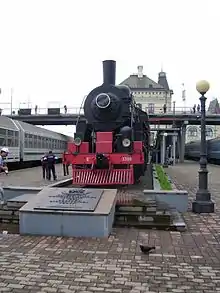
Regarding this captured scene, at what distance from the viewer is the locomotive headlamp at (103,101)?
13117 mm

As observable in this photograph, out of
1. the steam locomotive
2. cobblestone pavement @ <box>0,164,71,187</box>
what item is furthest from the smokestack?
cobblestone pavement @ <box>0,164,71,187</box>

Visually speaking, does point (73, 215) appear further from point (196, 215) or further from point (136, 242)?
point (196, 215)

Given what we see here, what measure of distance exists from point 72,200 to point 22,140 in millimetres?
23732

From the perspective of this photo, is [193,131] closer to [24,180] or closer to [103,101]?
[24,180]

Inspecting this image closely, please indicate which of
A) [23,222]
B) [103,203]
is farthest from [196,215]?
[23,222]

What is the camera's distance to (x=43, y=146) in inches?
1505

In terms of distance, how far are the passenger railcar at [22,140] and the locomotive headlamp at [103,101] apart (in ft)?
45.2

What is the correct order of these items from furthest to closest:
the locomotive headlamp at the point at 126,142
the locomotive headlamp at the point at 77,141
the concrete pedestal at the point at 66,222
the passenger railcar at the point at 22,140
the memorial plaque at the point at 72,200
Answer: the passenger railcar at the point at 22,140 < the locomotive headlamp at the point at 77,141 < the locomotive headlamp at the point at 126,142 < the memorial plaque at the point at 72,200 < the concrete pedestal at the point at 66,222

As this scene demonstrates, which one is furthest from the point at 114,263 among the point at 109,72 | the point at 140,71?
the point at 140,71

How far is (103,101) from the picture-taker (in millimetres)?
13180

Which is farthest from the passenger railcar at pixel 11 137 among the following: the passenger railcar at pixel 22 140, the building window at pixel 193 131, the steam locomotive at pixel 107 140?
the building window at pixel 193 131

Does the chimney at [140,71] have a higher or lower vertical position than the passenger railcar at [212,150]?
higher

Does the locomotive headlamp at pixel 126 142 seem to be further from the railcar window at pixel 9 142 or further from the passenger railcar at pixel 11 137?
the railcar window at pixel 9 142

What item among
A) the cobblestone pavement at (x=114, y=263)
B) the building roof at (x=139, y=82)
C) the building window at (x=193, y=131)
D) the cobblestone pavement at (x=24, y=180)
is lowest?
the cobblestone pavement at (x=24, y=180)
